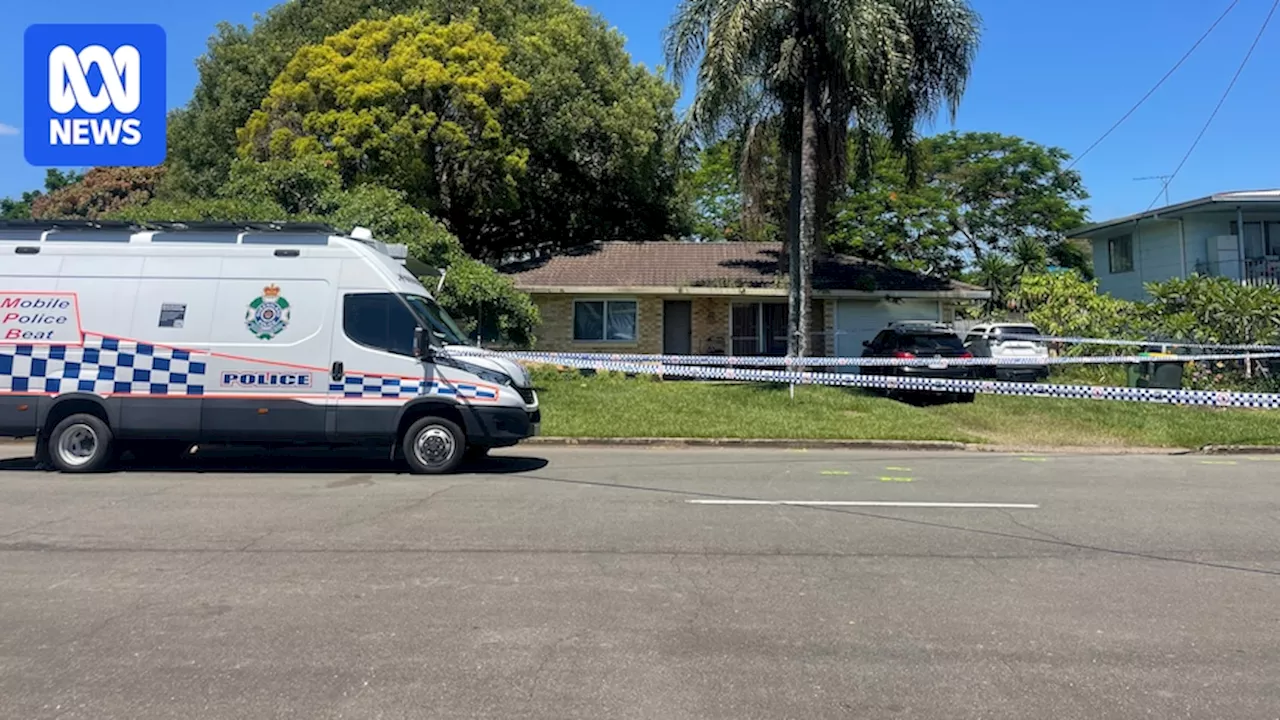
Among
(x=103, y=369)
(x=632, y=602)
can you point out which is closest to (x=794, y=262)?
(x=103, y=369)

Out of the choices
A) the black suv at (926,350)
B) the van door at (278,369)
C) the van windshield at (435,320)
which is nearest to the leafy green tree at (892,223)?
the black suv at (926,350)

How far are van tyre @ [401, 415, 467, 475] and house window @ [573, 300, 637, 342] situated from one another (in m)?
13.2

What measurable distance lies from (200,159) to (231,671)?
2607cm

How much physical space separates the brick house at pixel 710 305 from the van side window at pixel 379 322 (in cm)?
1244

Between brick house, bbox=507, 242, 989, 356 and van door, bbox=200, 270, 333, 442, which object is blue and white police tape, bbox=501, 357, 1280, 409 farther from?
brick house, bbox=507, 242, 989, 356

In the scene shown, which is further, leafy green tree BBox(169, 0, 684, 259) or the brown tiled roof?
leafy green tree BBox(169, 0, 684, 259)

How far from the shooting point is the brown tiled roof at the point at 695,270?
22.9 metres

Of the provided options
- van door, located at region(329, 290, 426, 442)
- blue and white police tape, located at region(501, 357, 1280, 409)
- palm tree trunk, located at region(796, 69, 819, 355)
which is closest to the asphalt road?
van door, located at region(329, 290, 426, 442)

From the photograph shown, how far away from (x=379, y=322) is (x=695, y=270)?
14.9m

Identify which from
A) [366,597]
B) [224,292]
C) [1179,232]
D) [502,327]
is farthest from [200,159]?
[1179,232]

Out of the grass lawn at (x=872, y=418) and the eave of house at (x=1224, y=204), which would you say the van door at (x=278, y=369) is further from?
the eave of house at (x=1224, y=204)

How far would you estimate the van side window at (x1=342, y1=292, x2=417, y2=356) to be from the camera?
983 cm

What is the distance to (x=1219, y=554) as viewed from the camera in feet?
21.3

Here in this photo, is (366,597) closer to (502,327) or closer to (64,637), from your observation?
(64,637)
